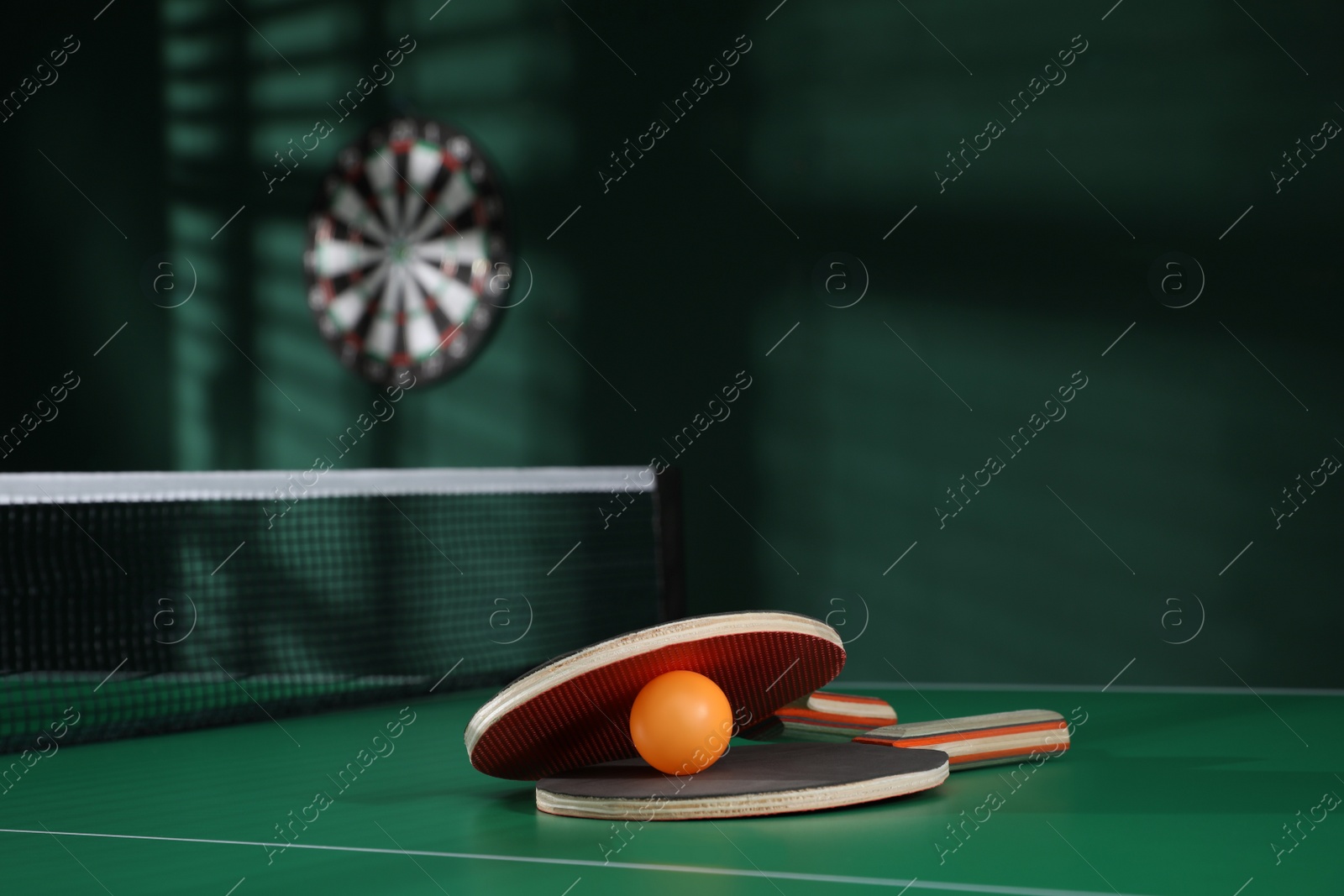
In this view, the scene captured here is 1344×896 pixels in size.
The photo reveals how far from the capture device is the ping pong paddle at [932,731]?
3.22m

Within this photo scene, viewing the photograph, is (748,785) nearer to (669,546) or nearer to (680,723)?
(680,723)

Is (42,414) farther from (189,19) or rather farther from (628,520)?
(628,520)

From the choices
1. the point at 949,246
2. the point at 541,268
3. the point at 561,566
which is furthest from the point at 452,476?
the point at 949,246

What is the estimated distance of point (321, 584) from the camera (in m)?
6.14

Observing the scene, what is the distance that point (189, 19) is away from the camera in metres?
6.70

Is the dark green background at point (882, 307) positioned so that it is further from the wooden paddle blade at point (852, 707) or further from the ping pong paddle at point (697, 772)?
the ping pong paddle at point (697, 772)

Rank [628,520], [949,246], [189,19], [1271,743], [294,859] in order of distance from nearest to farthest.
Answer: [294,859] < [1271,743] < [949,246] < [628,520] < [189,19]

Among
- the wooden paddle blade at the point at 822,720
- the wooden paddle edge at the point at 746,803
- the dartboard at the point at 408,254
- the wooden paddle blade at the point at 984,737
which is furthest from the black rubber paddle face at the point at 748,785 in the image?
the dartboard at the point at 408,254

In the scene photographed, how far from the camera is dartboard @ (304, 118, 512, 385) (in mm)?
6035

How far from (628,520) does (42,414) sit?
10.6 ft

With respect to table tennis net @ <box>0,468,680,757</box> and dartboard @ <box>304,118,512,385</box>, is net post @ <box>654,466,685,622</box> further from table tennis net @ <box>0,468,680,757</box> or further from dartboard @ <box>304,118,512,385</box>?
dartboard @ <box>304,118,512,385</box>

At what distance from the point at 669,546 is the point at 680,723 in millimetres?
2642

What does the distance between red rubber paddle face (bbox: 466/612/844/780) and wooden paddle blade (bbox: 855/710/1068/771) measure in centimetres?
25

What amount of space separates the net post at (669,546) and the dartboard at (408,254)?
117 cm
